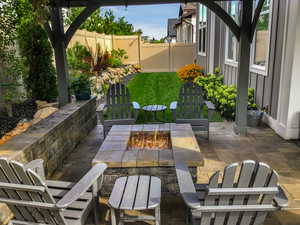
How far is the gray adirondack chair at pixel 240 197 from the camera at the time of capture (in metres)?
1.55

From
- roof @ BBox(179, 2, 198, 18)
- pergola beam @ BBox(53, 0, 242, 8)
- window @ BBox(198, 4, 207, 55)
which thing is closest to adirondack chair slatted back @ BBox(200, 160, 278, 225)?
pergola beam @ BBox(53, 0, 242, 8)

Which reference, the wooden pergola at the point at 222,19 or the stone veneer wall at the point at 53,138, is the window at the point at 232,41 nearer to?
the wooden pergola at the point at 222,19

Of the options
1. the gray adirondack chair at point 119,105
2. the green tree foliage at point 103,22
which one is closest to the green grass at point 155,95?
the gray adirondack chair at point 119,105

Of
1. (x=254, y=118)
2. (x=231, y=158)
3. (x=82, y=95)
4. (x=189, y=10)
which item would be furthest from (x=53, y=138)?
(x=189, y=10)

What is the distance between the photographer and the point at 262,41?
5.32 metres

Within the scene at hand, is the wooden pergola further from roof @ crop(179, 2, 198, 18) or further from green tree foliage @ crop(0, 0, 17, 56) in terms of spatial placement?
roof @ crop(179, 2, 198, 18)

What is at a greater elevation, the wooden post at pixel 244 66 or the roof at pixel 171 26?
the roof at pixel 171 26

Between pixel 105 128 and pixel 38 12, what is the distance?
225 centimetres

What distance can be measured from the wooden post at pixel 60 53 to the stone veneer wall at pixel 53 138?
0.84 feet

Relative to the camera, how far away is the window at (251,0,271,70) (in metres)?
4.99

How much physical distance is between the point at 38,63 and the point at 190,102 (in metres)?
3.04

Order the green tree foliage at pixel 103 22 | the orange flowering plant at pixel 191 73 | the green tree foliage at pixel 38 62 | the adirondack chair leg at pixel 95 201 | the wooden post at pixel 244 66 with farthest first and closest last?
the green tree foliage at pixel 103 22 → the orange flowering plant at pixel 191 73 → the green tree foliage at pixel 38 62 → the wooden post at pixel 244 66 → the adirondack chair leg at pixel 95 201

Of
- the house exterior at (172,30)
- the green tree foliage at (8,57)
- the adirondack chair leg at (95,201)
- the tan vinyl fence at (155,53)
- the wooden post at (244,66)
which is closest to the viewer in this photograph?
the adirondack chair leg at (95,201)

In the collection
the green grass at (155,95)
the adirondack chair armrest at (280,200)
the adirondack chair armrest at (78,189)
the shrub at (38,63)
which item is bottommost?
the green grass at (155,95)
